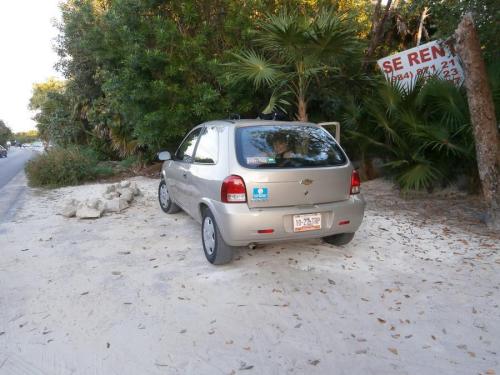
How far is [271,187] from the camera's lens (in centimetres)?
380

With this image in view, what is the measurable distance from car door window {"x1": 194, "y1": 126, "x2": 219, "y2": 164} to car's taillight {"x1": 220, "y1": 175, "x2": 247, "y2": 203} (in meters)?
0.47

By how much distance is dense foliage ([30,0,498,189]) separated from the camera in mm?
6621

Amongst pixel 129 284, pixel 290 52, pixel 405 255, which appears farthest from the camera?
pixel 290 52

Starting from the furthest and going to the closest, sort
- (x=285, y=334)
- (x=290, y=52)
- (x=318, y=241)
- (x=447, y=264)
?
(x=290, y=52), (x=318, y=241), (x=447, y=264), (x=285, y=334)

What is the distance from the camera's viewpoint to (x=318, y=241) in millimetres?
4926

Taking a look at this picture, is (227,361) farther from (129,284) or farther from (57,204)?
(57,204)

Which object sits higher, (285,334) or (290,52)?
(290,52)

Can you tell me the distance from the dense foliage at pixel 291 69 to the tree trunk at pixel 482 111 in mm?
929

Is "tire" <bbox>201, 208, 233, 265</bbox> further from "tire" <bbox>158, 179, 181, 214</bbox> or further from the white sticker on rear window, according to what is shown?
"tire" <bbox>158, 179, 181, 214</bbox>

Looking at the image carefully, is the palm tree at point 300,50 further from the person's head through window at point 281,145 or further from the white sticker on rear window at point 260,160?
the white sticker on rear window at point 260,160

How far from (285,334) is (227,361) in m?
0.51

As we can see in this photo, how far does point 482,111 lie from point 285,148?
9.73 feet

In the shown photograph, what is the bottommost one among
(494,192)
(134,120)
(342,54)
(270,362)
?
(270,362)

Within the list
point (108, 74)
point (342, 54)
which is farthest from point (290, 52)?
point (108, 74)
